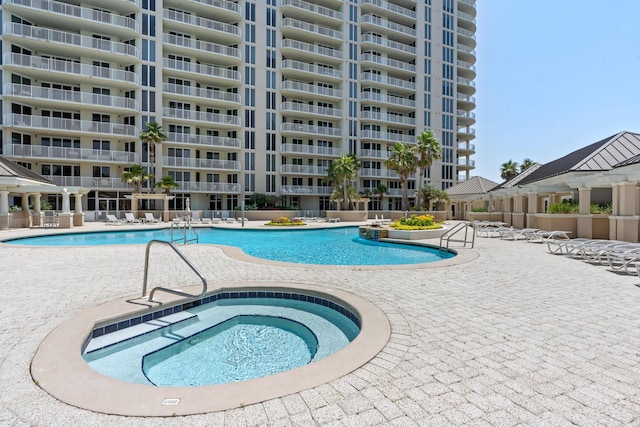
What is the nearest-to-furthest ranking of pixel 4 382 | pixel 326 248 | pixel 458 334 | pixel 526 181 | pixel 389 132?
pixel 4 382 < pixel 458 334 < pixel 326 248 < pixel 526 181 < pixel 389 132

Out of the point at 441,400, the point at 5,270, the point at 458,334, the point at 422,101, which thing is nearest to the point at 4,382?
the point at 441,400

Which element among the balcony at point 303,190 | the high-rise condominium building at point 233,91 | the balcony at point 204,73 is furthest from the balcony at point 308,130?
the balcony at point 204,73

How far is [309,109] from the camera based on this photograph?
41281mm

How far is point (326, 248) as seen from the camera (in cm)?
1569

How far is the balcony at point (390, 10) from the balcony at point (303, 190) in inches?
956

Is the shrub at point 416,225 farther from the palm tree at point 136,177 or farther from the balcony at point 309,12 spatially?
the balcony at point 309,12

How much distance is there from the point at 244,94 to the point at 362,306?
3774 cm

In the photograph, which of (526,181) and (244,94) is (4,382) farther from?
(244,94)

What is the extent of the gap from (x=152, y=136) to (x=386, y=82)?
1165 inches

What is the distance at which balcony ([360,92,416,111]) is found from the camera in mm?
43969

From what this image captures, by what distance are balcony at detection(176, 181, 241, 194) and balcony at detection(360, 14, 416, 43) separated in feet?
88.0

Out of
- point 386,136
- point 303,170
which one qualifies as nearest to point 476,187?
point 386,136

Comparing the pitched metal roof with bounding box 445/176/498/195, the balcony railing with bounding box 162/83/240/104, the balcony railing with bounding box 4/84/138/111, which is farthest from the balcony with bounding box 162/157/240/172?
the pitched metal roof with bounding box 445/176/498/195

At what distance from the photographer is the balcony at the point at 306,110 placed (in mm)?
40250
